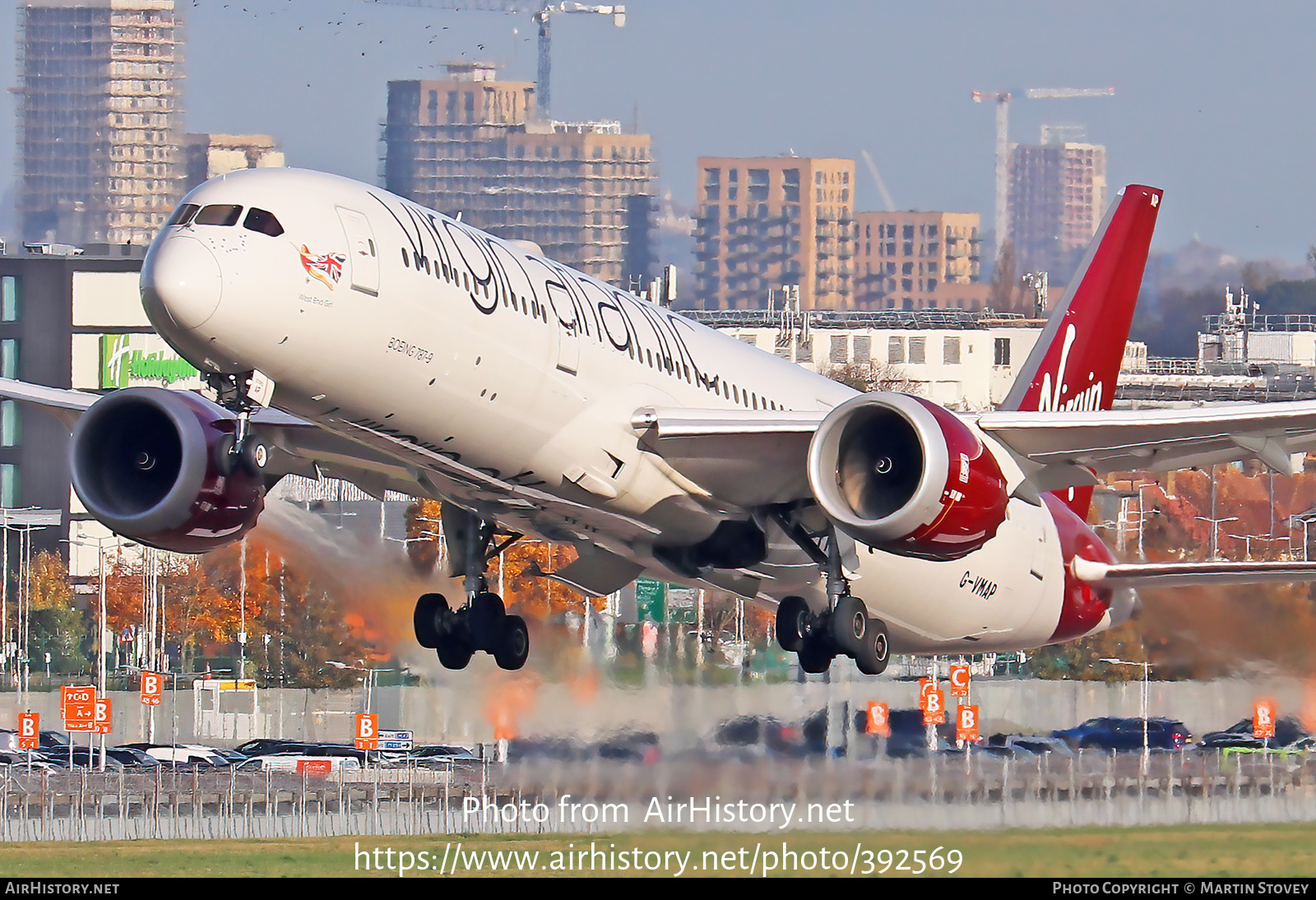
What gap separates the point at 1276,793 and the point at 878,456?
1450 cm

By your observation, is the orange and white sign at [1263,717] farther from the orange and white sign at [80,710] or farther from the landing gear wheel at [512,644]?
the orange and white sign at [80,710]

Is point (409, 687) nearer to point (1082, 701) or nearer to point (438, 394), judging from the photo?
point (1082, 701)

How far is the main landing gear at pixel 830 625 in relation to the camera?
1094 inches

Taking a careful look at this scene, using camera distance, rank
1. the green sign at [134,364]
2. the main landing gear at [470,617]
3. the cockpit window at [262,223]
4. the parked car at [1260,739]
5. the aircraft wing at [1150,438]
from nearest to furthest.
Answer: the cockpit window at [262,223] → the aircraft wing at [1150,438] → the main landing gear at [470,617] → the parked car at [1260,739] → the green sign at [134,364]

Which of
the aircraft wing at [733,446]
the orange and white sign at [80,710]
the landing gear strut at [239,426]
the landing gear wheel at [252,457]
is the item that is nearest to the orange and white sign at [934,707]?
the aircraft wing at [733,446]

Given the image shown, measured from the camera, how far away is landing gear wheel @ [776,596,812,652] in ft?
93.3

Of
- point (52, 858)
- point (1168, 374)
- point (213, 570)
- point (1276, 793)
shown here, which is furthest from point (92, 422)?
point (1168, 374)

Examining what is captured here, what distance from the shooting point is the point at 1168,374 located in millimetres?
130250

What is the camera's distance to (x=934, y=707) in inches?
1649

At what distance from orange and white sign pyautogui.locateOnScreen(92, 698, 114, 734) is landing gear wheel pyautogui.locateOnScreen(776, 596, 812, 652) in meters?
22.6

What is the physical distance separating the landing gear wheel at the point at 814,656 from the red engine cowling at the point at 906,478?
2.35m

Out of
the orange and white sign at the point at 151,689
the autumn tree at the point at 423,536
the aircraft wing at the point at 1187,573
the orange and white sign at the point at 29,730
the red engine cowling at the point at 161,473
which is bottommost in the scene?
the orange and white sign at the point at 29,730

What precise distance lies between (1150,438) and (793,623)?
4.98m

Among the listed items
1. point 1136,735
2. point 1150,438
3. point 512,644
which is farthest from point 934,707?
point 1150,438
